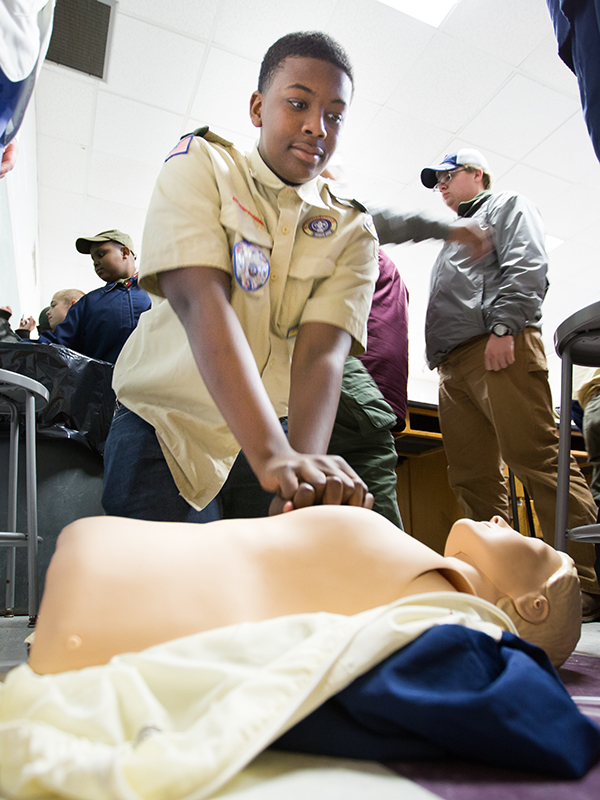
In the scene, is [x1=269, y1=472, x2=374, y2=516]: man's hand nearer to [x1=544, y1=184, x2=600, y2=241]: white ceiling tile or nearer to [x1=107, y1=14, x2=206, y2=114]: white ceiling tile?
[x1=107, y1=14, x2=206, y2=114]: white ceiling tile

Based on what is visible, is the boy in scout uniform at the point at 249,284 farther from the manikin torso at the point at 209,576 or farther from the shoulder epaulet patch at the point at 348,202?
the manikin torso at the point at 209,576

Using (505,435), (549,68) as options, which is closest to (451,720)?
(505,435)

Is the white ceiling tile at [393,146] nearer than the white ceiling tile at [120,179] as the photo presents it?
Yes

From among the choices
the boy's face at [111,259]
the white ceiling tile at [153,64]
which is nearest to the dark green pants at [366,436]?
the boy's face at [111,259]

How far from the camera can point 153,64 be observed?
312cm

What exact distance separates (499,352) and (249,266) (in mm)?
1175

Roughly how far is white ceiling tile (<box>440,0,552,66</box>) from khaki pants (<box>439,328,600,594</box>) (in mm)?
1997

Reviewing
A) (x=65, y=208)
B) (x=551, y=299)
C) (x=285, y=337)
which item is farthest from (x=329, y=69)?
(x=551, y=299)

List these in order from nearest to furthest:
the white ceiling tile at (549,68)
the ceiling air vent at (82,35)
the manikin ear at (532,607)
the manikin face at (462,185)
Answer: the manikin ear at (532,607) → the manikin face at (462,185) → the ceiling air vent at (82,35) → the white ceiling tile at (549,68)

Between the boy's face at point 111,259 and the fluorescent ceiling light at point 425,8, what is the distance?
1.84 metres

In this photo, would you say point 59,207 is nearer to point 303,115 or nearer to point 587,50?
point 303,115

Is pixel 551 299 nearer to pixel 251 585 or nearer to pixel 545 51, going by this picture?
pixel 545 51

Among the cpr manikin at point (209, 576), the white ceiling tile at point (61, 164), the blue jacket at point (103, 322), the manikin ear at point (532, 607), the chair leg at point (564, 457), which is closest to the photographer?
the cpr manikin at point (209, 576)

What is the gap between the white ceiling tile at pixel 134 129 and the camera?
3.41 meters
